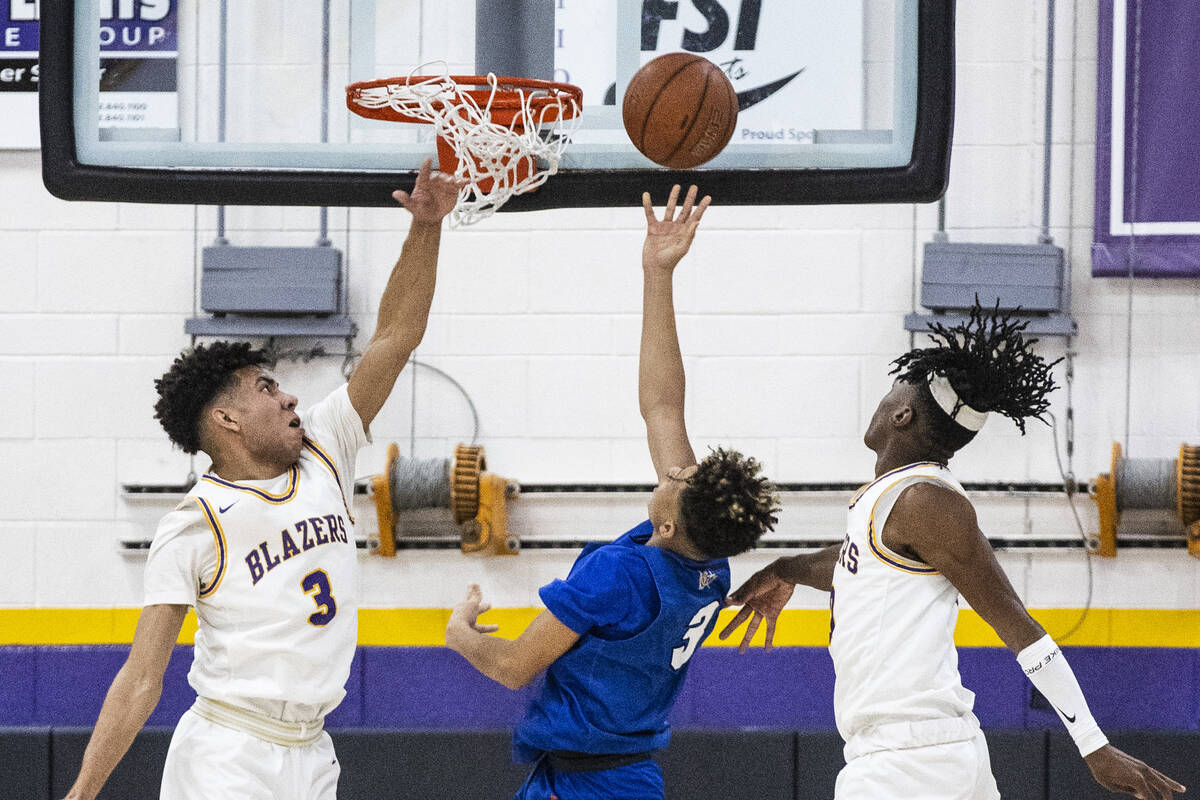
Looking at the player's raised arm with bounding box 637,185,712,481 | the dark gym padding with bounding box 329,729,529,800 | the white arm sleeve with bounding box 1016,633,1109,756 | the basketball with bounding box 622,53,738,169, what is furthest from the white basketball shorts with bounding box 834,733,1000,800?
the dark gym padding with bounding box 329,729,529,800

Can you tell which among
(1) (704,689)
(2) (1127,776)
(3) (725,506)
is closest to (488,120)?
(3) (725,506)

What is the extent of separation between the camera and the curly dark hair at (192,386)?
307 centimetres

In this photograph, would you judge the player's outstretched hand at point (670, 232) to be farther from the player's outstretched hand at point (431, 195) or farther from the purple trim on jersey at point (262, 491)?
the purple trim on jersey at point (262, 491)

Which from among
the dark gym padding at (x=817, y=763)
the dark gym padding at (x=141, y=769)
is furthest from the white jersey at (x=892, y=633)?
the dark gym padding at (x=141, y=769)

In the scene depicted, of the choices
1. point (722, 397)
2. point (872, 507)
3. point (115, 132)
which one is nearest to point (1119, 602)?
point (722, 397)

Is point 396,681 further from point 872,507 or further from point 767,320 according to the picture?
point 872,507

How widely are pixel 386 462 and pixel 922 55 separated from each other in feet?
8.21

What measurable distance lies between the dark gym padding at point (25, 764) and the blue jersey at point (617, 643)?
2855mm

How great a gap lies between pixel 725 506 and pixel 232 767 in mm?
1299

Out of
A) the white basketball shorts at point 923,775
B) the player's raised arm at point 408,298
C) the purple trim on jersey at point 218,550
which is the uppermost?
the player's raised arm at point 408,298

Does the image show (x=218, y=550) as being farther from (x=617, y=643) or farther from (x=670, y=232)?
(x=670, y=232)

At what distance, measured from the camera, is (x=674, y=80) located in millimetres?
2953

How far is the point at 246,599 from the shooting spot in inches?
113

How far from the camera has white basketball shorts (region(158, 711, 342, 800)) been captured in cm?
282
